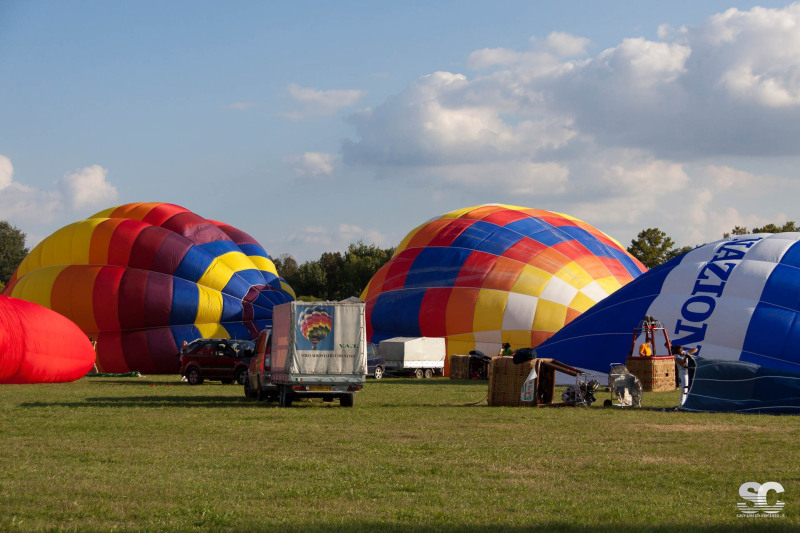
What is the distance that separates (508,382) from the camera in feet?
66.1

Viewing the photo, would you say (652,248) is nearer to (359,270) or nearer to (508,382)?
(359,270)

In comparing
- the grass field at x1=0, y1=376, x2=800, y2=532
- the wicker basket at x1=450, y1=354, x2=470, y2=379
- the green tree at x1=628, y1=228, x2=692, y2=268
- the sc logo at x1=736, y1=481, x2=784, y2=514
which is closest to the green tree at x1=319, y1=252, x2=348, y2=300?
the green tree at x1=628, y1=228, x2=692, y2=268

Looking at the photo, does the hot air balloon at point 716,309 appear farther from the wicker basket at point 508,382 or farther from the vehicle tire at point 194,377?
the vehicle tire at point 194,377

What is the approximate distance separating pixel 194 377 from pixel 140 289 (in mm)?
7013

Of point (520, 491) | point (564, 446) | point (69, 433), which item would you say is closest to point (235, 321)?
point (69, 433)

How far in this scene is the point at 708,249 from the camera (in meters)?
25.7

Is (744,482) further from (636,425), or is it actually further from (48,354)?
(48,354)

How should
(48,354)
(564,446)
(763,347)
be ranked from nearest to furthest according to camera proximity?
(564,446), (763,347), (48,354)

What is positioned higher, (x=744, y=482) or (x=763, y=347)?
(x=763, y=347)

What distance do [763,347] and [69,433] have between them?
51.7 feet

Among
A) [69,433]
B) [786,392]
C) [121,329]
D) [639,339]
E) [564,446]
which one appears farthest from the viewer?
[121,329]

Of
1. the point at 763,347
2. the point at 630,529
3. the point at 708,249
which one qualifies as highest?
the point at 708,249

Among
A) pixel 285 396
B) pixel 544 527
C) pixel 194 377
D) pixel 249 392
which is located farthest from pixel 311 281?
pixel 544 527

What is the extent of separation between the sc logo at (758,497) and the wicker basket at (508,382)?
35.2 ft
